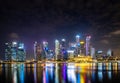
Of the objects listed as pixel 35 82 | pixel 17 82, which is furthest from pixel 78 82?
pixel 17 82

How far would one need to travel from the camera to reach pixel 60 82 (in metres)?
53.6

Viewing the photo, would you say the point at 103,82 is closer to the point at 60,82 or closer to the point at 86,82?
Result: the point at 86,82

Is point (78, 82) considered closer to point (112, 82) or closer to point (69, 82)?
point (69, 82)

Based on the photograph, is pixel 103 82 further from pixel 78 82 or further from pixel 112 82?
pixel 78 82

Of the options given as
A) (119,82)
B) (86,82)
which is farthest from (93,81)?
(119,82)

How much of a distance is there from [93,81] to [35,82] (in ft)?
40.0

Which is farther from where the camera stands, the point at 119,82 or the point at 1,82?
the point at 1,82

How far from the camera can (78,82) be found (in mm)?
51938

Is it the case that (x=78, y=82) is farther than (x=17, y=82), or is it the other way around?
(x=17, y=82)

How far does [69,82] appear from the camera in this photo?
5253cm

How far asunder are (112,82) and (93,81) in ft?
13.3

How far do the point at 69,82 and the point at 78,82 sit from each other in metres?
1.89

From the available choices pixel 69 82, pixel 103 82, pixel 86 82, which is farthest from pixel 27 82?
pixel 103 82

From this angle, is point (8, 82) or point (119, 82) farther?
point (8, 82)
